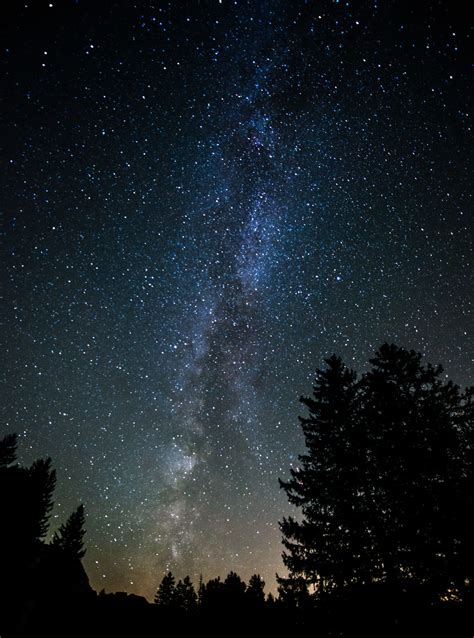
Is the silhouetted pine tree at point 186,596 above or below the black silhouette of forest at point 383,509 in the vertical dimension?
below

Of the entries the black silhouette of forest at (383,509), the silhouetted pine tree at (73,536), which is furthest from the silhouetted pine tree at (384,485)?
the silhouetted pine tree at (73,536)

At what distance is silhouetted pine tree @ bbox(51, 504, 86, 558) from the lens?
38.7m

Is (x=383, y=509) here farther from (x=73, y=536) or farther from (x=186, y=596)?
(x=186, y=596)

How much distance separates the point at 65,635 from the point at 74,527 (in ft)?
59.3

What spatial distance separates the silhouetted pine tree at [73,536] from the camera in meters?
38.7

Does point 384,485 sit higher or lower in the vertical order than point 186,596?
higher

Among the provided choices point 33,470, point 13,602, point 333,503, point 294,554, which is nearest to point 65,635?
point 13,602

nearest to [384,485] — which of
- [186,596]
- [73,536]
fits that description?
[73,536]

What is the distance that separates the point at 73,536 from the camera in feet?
133

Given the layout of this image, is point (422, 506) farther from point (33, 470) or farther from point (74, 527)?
point (74, 527)

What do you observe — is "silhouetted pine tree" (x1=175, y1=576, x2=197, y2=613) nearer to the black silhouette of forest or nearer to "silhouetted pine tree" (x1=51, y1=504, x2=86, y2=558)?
"silhouetted pine tree" (x1=51, y1=504, x2=86, y2=558)

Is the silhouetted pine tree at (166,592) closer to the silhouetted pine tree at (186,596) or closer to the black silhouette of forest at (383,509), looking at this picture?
the silhouetted pine tree at (186,596)

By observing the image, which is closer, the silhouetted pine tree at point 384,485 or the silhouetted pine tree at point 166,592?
the silhouetted pine tree at point 384,485

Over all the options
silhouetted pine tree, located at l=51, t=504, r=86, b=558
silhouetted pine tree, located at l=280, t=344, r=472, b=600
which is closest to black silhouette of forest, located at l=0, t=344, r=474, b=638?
silhouetted pine tree, located at l=280, t=344, r=472, b=600
